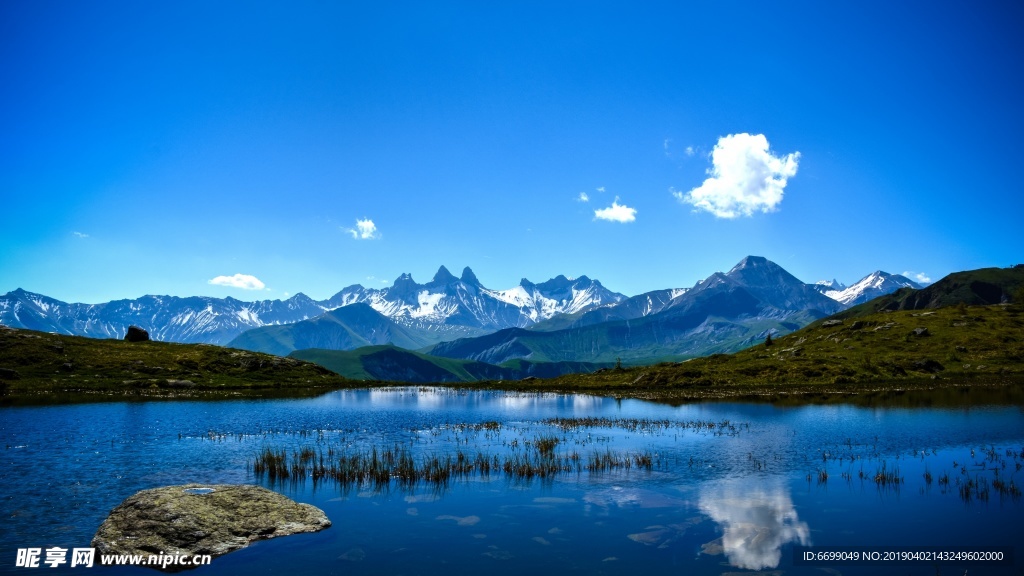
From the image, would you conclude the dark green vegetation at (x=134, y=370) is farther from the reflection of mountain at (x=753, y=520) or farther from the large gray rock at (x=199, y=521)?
the reflection of mountain at (x=753, y=520)

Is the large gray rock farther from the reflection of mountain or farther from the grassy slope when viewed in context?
the grassy slope

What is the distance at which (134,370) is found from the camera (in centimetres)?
11469

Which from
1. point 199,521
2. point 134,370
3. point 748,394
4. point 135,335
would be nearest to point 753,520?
point 199,521

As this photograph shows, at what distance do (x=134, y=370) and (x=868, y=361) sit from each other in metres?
155

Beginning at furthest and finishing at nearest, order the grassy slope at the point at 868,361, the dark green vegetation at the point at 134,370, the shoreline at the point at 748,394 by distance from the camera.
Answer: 1. the grassy slope at the point at 868,361
2. the dark green vegetation at the point at 134,370
3. the shoreline at the point at 748,394

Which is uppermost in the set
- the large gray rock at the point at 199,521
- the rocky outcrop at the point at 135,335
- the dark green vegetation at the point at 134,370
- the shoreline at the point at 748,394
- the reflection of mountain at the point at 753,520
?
A: the rocky outcrop at the point at 135,335

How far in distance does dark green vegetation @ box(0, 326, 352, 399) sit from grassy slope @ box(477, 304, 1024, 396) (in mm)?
61008

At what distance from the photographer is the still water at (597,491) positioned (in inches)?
885

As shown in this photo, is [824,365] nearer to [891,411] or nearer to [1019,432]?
[891,411]

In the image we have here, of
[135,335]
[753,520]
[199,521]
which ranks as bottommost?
[753,520]

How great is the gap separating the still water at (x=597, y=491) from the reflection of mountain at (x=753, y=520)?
12 cm

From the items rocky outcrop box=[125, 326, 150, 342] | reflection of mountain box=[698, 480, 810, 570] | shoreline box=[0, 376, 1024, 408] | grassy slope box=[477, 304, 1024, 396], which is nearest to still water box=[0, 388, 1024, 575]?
reflection of mountain box=[698, 480, 810, 570]

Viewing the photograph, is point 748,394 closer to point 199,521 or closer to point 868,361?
point 868,361

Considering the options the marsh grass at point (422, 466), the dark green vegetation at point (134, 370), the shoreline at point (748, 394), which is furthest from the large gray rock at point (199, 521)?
the dark green vegetation at point (134, 370)
